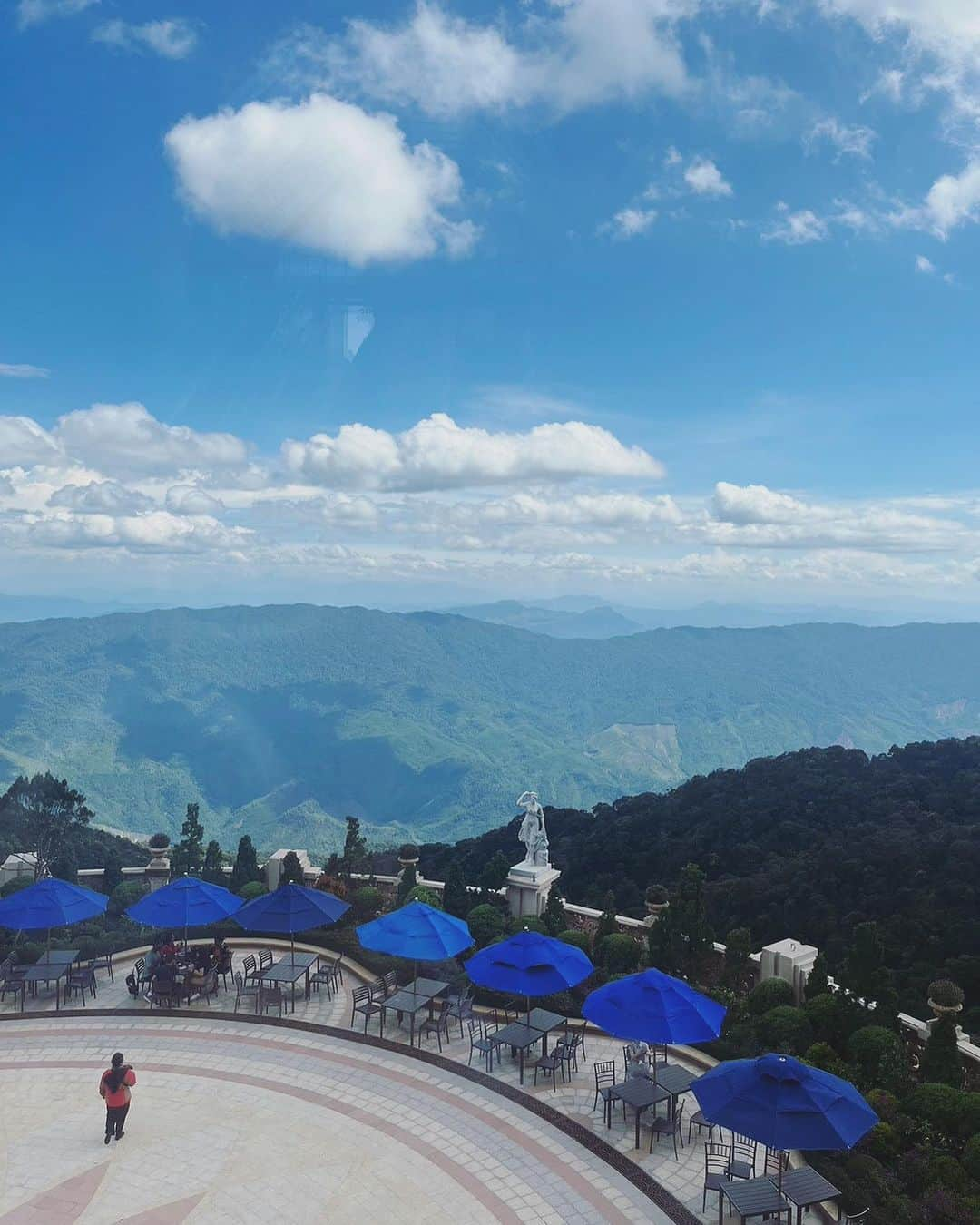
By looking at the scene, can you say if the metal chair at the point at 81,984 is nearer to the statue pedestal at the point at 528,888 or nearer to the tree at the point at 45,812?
the tree at the point at 45,812

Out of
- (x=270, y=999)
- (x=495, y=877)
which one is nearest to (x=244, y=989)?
(x=270, y=999)

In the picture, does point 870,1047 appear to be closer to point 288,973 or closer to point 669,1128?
point 669,1128

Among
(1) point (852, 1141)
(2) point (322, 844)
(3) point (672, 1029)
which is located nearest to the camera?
(1) point (852, 1141)

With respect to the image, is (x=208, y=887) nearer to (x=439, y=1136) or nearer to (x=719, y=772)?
(x=439, y=1136)

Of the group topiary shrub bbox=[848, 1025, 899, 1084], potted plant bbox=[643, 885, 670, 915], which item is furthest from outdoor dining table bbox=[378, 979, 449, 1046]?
topiary shrub bbox=[848, 1025, 899, 1084]

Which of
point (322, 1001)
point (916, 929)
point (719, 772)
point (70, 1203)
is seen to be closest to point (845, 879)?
point (916, 929)

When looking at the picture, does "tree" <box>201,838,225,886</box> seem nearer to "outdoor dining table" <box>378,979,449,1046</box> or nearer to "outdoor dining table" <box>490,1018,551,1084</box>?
"outdoor dining table" <box>378,979,449,1046</box>
